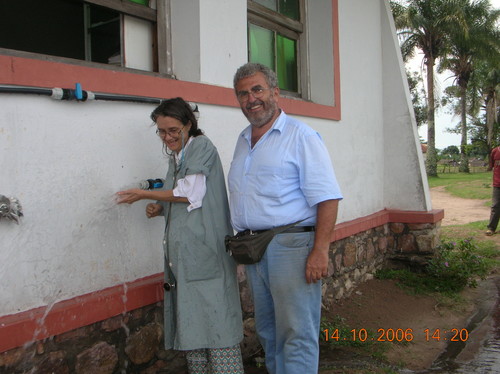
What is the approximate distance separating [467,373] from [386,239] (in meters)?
2.54

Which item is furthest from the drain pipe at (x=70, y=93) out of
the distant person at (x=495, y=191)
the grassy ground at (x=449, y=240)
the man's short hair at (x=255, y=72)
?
the distant person at (x=495, y=191)

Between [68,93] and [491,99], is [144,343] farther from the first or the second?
[491,99]

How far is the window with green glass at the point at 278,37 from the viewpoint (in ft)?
14.1

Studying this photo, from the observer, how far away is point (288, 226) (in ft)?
7.87

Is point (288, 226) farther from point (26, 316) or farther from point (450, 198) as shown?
point (450, 198)

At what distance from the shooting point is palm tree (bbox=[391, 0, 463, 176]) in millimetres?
19281

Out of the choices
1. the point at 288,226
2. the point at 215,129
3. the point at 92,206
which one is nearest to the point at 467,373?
the point at 288,226

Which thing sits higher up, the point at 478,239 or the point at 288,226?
the point at 288,226

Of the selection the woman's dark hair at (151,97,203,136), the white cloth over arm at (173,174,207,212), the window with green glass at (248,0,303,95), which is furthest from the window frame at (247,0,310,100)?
the white cloth over arm at (173,174,207,212)

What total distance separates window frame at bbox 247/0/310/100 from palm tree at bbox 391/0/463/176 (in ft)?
53.9

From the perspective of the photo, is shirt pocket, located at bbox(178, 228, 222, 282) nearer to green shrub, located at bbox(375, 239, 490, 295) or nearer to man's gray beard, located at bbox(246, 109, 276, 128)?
man's gray beard, located at bbox(246, 109, 276, 128)

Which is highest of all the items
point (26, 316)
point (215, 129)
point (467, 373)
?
point (215, 129)

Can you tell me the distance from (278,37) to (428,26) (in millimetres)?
17806

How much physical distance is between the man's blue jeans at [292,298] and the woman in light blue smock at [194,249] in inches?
9.3
